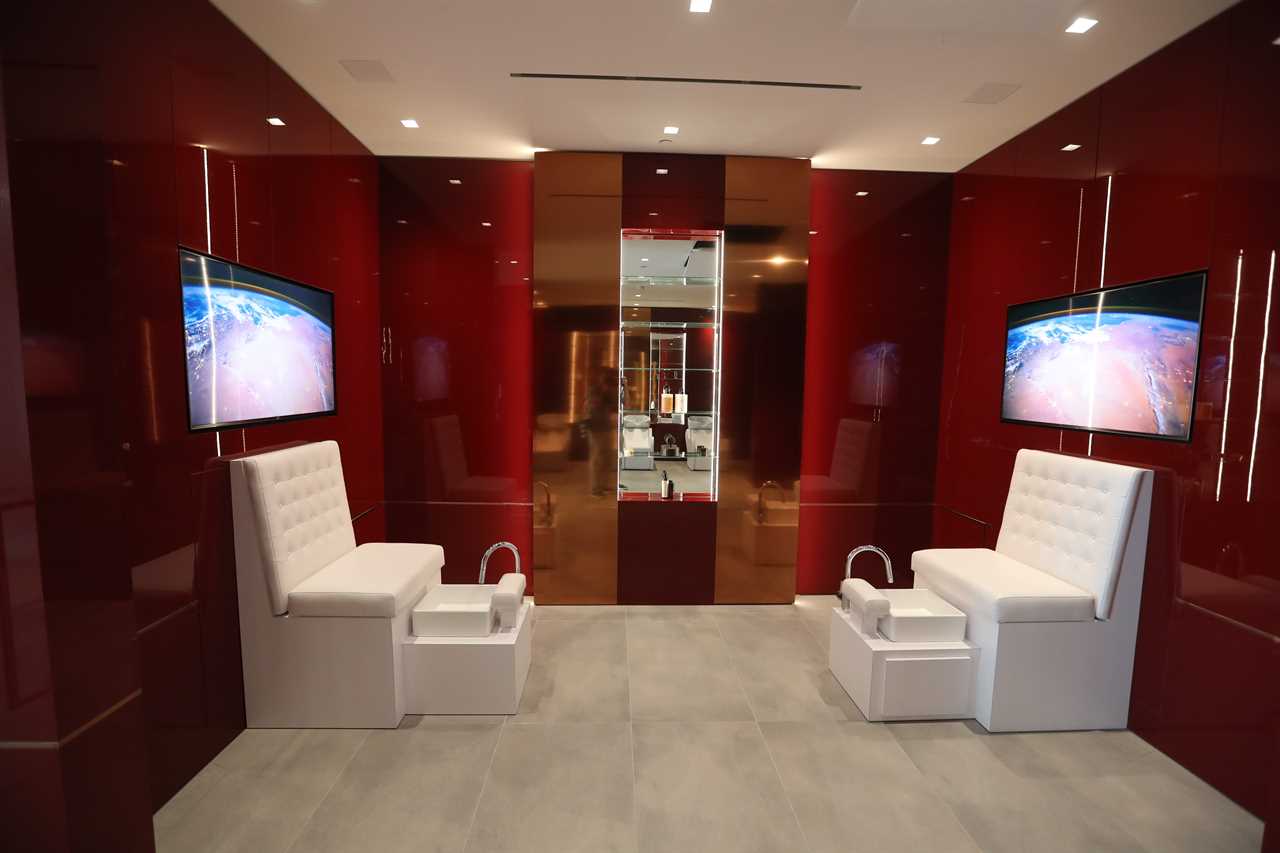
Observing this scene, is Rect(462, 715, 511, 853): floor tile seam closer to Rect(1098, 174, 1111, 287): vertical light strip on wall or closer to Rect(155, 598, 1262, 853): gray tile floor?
Rect(155, 598, 1262, 853): gray tile floor

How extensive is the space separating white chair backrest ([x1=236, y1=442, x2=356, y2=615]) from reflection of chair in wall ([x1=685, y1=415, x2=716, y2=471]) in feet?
8.07

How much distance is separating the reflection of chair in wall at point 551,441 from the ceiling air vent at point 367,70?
235cm

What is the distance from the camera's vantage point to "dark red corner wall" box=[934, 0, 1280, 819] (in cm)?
242

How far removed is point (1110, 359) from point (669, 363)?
2.73 m

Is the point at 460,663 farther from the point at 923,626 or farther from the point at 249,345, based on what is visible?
the point at 923,626

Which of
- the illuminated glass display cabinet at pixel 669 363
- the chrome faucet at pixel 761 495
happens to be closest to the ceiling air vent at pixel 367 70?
the illuminated glass display cabinet at pixel 669 363

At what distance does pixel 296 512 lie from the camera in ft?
9.91

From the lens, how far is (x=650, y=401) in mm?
4684

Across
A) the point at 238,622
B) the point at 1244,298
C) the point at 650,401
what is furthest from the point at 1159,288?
the point at 238,622

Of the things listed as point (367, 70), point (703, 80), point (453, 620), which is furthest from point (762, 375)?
point (367, 70)

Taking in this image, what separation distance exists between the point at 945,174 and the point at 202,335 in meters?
5.05

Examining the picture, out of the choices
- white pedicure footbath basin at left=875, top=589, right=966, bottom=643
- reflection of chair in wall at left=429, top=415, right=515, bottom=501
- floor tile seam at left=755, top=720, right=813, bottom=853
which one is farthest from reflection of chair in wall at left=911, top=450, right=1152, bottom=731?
reflection of chair in wall at left=429, top=415, right=515, bottom=501

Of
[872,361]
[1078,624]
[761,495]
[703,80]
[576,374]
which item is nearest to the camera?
[1078,624]

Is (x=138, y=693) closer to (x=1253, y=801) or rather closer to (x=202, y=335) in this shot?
(x=202, y=335)
